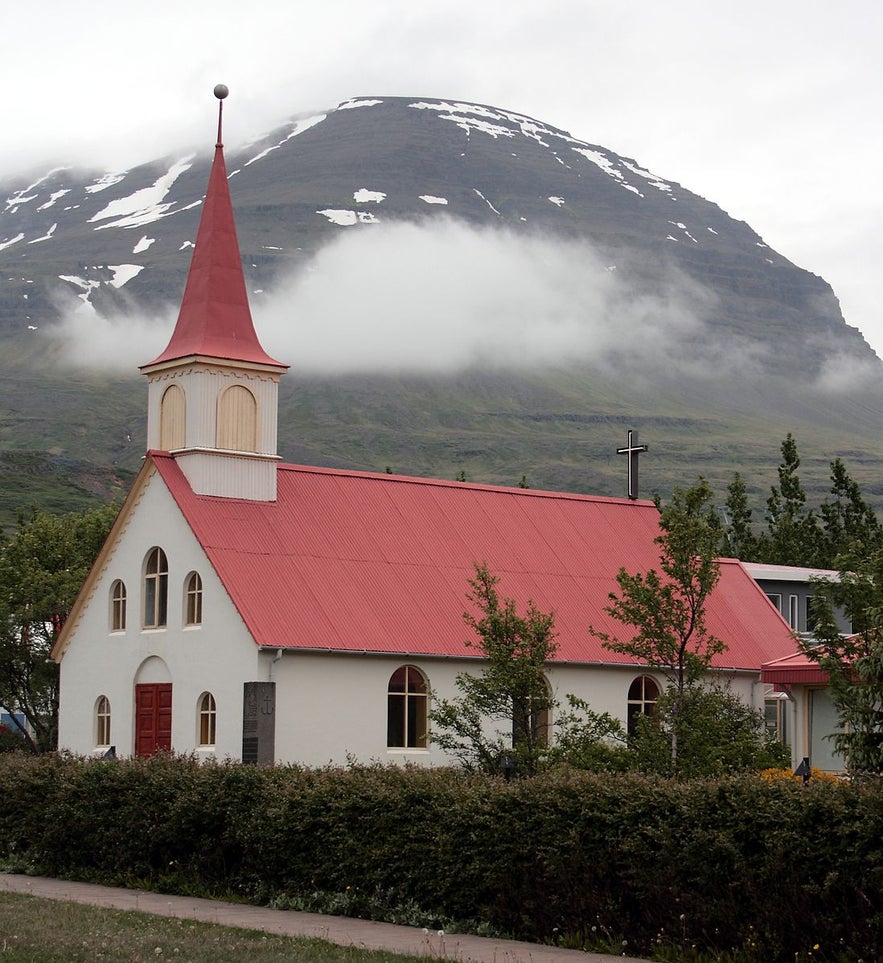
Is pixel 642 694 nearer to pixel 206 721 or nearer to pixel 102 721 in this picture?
pixel 206 721

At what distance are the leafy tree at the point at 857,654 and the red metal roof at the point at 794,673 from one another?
10546 millimetres

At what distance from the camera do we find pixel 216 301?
43.7 metres

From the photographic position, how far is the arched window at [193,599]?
132 feet

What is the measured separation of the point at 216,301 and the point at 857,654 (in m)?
26.3

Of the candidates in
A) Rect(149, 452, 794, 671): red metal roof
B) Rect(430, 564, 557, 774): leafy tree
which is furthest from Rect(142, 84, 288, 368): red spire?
Rect(430, 564, 557, 774): leafy tree

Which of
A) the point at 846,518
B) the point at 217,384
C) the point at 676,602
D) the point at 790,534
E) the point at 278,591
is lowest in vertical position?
the point at 676,602

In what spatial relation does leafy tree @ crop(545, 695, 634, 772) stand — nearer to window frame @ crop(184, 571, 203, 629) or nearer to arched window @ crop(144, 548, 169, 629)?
window frame @ crop(184, 571, 203, 629)

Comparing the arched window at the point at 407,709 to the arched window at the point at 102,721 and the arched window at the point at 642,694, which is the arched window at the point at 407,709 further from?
the arched window at the point at 102,721

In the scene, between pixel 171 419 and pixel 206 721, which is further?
pixel 171 419

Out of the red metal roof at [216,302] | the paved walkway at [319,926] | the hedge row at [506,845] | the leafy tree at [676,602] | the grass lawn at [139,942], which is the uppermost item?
the red metal roof at [216,302]

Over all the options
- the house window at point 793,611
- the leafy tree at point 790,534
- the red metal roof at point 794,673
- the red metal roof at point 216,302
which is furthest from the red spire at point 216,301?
the leafy tree at point 790,534

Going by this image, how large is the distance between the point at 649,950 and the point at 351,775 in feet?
20.3

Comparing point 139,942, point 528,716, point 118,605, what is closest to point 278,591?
point 118,605

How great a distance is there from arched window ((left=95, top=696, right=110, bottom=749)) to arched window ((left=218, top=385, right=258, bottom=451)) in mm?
7665
